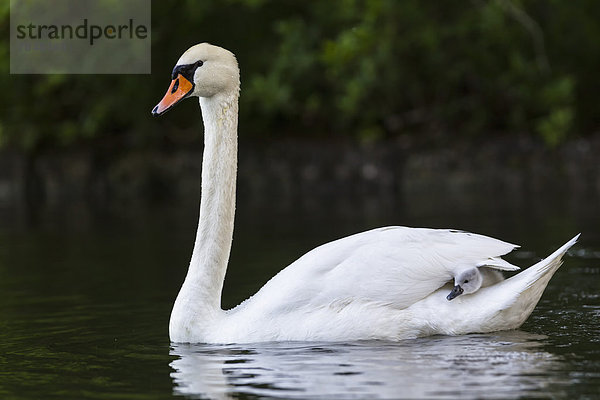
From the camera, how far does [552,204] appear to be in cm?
1500

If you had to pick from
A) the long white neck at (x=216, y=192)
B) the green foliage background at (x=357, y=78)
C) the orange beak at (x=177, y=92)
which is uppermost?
the green foliage background at (x=357, y=78)

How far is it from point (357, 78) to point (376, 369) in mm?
14236

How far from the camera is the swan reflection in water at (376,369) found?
4691 mm

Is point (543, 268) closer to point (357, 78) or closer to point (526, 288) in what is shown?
point (526, 288)

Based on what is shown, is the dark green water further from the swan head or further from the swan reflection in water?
the swan head

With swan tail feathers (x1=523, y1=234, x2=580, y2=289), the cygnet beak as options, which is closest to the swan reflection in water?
the cygnet beak

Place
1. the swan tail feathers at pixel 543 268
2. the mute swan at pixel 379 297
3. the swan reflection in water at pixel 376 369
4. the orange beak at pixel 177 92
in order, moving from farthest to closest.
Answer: the orange beak at pixel 177 92
the mute swan at pixel 379 297
the swan tail feathers at pixel 543 268
the swan reflection in water at pixel 376 369

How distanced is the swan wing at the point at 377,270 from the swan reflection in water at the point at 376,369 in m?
0.24

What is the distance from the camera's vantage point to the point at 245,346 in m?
5.88

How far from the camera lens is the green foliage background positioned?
1938 cm

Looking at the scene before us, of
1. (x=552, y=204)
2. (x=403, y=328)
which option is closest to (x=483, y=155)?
(x=552, y=204)

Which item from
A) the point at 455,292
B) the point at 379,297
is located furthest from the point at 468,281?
the point at 379,297

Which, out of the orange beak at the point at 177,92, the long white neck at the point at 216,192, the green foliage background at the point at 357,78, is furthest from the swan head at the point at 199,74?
the green foliage background at the point at 357,78

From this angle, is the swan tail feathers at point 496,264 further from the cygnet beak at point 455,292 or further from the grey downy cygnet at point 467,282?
the cygnet beak at point 455,292
